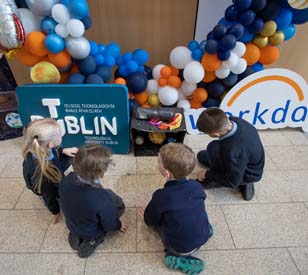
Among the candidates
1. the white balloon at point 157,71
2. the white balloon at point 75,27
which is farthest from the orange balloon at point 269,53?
the white balloon at point 75,27

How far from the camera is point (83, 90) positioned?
166 cm

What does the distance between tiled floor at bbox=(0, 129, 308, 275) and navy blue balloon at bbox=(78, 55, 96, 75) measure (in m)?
0.73

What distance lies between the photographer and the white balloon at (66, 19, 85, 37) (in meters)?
1.45

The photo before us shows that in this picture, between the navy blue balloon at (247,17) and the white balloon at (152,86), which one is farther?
the white balloon at (152,86)

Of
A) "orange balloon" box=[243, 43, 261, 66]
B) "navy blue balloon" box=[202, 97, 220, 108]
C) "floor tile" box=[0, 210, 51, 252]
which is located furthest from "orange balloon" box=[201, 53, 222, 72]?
"floor tile" box=[0, 210, 51, 252]

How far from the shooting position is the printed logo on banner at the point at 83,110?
1660 millimetres

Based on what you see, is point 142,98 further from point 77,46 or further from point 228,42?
point 228,42

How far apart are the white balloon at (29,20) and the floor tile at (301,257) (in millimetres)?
1970

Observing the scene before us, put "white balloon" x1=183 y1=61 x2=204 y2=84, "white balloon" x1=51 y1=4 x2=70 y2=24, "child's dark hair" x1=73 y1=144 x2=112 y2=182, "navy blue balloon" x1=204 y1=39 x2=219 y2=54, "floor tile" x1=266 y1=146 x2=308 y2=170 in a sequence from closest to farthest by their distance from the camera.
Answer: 1. "child's dark hair" x1=73 y1=144 x2=112 y2=182
2. "white balloon" x1=51 y1=4 x2=70 y2=24
3. "navy blue balloon" x1=204 y1=39 x2=219 y2=54
4. "white balloon" x1=183 y1=61 x2=204 y2=84
5. "floor tile" x1=266 y1=146 x2=308 y2=170

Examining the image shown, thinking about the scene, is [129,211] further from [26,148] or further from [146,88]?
[146,88]

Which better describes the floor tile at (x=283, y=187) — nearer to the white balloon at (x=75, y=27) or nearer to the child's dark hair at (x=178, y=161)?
the child's dark hair at (x=178, y=161)

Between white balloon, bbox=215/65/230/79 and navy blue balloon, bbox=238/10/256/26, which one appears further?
white balloon, bbox=215/65/230/79

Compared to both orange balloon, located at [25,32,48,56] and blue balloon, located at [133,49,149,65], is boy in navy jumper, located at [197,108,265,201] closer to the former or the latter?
blue balloon, located at [133,49,149,65]

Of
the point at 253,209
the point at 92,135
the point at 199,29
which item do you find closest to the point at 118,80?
the point at 92,135
